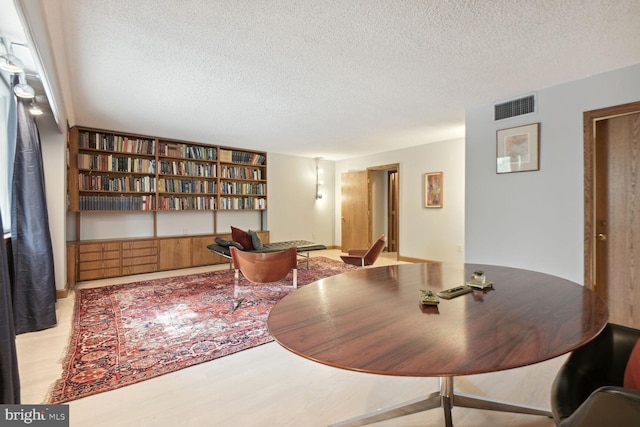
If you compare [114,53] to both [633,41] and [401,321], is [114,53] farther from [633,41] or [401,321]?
[633,41]

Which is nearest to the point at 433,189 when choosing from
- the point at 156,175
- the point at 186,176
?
the point at 186,176

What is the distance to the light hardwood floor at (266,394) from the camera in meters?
1.63

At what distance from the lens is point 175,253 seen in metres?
5.43

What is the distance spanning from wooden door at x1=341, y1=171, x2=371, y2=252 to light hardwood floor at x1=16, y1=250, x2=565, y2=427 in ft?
16.4

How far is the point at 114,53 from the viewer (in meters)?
2.46

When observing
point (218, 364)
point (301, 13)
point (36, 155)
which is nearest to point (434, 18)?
point (301, 13)

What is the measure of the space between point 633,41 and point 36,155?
17.3 ft

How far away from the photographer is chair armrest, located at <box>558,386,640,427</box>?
69 cm

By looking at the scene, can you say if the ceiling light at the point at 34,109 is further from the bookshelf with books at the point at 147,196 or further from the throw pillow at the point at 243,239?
the throw pillow at the point at 243,239

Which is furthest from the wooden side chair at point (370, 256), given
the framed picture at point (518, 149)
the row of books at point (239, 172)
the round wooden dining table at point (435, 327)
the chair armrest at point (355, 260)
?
the row of books at point (239, 172)

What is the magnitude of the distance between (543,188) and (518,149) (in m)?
0.52

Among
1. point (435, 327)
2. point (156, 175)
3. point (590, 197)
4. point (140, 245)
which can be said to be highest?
point (156, 175)

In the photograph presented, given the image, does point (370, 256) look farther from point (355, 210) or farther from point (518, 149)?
point (355, 210)

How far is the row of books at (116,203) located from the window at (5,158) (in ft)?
6.39
